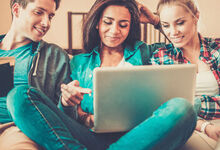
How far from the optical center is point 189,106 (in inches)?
27.9

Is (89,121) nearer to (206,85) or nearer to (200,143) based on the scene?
(200,143)

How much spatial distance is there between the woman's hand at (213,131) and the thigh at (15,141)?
668 millimetres

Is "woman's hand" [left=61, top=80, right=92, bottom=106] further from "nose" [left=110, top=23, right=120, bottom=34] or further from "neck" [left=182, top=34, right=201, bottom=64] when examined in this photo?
"neck" [left=182, top=34, right=201, bottom=64]

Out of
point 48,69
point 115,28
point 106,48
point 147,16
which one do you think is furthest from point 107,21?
point 48,69

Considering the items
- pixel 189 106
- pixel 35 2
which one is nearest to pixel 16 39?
pixel 35 2

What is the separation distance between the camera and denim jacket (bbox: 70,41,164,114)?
3.74ft

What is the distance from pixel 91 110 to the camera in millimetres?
Answer: 1102

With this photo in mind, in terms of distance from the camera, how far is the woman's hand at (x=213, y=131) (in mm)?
827

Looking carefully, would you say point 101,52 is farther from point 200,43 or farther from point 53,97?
point 200,43

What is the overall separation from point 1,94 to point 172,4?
96 cm

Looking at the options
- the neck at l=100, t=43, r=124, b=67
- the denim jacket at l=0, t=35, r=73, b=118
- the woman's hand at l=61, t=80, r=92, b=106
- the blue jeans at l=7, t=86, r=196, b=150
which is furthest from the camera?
the neck at l=100, t=43, r=124, b=67

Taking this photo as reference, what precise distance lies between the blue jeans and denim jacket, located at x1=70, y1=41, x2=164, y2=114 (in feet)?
1.07

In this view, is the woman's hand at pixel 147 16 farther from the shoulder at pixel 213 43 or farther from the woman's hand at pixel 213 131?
the woman's hand at pixel 213 131

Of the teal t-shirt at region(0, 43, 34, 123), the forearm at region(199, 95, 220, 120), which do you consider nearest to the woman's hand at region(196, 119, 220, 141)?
the forearm at region(199, 95, 220, 120)
